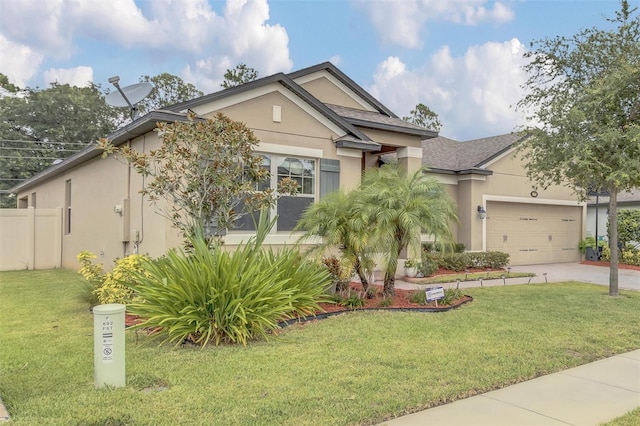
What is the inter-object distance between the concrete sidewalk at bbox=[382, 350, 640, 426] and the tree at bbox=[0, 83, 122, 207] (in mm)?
39567

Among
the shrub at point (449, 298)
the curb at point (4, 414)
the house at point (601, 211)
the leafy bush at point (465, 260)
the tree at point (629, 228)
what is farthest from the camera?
the house at point (601, 211)

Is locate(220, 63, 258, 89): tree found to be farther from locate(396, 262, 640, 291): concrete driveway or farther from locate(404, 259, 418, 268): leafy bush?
locate(396, 262, 640, 291): concrete driveway

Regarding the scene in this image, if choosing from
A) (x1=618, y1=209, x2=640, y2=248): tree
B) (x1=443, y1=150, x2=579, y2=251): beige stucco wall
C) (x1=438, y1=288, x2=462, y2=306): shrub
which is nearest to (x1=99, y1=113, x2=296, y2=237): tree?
(x1=438, y1=288, x2=462, y2=306): shrub

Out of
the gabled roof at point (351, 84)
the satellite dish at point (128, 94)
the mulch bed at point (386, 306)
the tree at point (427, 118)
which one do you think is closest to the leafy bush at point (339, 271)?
the mulch bed at point (386, 306)

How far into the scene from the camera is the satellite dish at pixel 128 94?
11.8 meters

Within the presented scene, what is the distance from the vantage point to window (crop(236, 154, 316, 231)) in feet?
36.8

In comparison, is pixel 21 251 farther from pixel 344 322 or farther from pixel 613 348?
pixel 613 348

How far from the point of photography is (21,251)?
17.4 metres

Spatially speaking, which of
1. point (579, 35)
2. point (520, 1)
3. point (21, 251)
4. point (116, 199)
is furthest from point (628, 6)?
point (21, 251)

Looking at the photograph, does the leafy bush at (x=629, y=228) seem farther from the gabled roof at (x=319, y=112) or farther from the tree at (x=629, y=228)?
the gabled roof at (x=319, y=112)

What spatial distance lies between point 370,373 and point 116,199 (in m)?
9.96

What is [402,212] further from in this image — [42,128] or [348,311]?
[42,128]

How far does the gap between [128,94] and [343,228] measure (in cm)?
714

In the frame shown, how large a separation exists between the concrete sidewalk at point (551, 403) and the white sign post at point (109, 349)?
2.73 m
